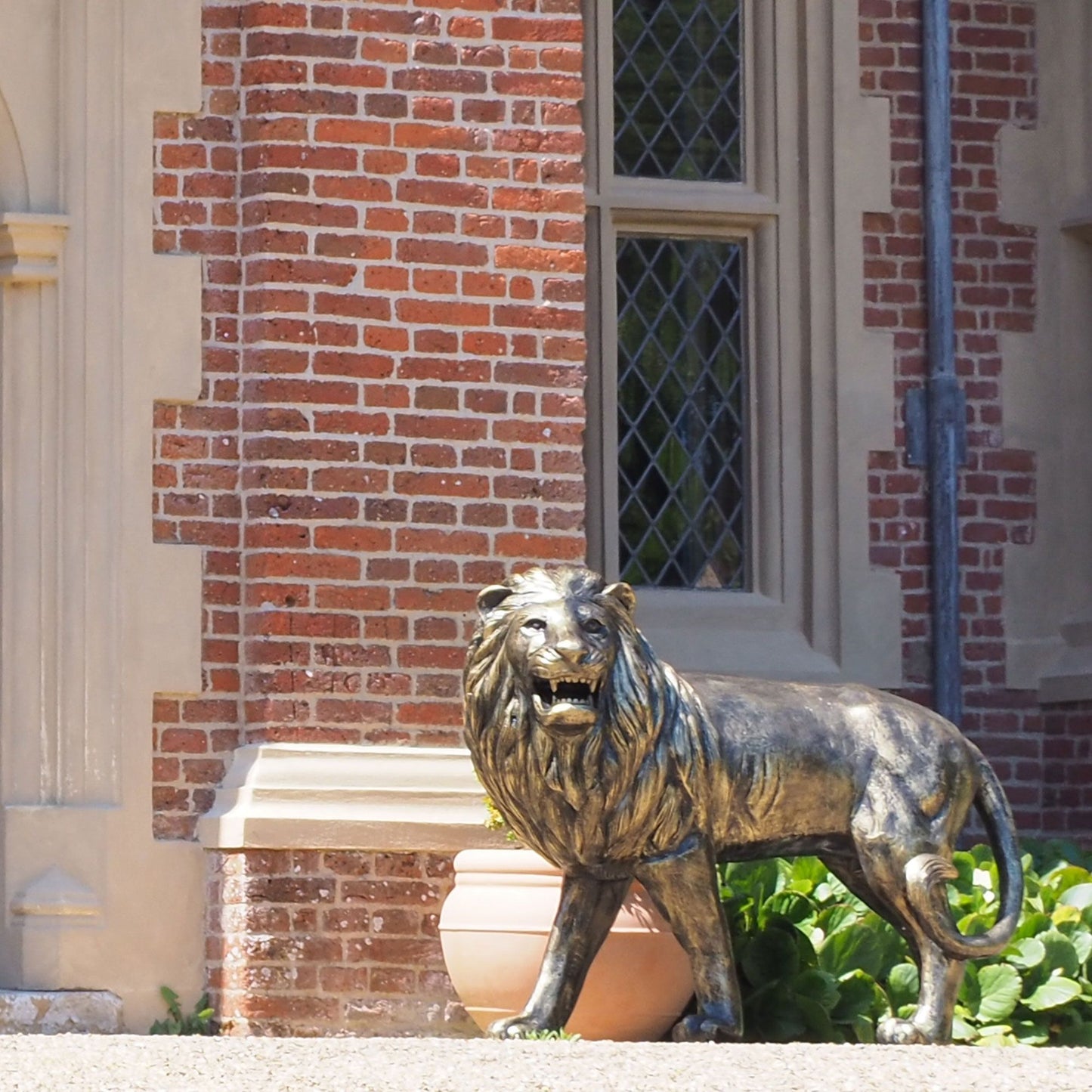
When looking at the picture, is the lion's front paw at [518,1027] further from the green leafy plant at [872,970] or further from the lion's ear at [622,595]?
the lion's ear at [622,595]

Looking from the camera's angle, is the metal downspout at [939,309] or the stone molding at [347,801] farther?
the metal downspout at [939,309]

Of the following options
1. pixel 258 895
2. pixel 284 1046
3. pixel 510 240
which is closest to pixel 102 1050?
pixel 284 1046

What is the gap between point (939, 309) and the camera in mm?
8531

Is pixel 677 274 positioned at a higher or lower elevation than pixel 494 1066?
higher

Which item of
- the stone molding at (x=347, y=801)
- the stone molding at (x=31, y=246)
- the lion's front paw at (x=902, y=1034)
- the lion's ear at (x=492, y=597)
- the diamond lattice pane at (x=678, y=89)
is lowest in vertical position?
the lion's front paw at (x=902, y=1034)

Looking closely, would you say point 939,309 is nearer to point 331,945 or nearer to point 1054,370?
point 1054,370

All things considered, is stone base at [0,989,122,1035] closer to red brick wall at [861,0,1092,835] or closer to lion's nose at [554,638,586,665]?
lion's nose at [554,638,586,665]

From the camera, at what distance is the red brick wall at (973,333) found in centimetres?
852

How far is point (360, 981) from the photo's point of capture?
6777 mm

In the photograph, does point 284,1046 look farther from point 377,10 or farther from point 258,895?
point 377,10

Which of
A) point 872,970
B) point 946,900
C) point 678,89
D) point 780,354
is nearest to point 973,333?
point 780,354

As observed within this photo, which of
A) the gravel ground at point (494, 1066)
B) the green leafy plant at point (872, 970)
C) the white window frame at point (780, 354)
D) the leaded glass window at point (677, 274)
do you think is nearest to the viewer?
the gravel ground at point (494, 1066)

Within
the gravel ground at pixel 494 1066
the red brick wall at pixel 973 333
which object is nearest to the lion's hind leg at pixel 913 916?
the gravel ground at pixel 494 1066

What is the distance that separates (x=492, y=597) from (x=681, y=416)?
259cm
